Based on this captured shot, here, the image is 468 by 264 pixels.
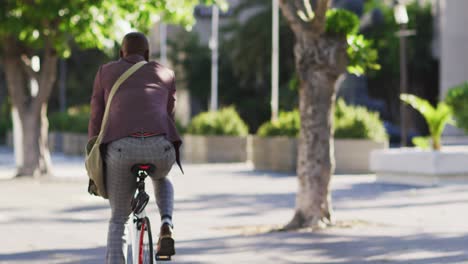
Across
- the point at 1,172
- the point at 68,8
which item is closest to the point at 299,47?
the point at 68,8

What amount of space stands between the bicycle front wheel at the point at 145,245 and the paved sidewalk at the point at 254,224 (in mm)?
2988

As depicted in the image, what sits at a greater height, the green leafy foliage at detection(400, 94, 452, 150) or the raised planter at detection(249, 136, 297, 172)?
the green leafy foliage at detection(400, 94, 452, 150)

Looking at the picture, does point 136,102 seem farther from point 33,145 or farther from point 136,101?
point 33,145

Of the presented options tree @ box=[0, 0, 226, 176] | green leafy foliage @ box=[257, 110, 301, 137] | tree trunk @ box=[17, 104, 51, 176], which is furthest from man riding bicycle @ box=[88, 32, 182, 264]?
green leafy foliage @ box=[257, 110, 301, 137]

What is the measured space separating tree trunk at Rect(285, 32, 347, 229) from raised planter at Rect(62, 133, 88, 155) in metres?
28.6

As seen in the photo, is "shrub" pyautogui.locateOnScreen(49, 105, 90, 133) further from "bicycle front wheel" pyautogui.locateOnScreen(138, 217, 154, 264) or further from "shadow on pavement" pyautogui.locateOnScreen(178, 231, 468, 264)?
"bicycle front wheel" pyautogui.locateOnScreen(138, 217, 154, 264)

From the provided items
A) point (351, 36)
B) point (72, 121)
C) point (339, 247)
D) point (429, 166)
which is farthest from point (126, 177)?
point (72, 121)

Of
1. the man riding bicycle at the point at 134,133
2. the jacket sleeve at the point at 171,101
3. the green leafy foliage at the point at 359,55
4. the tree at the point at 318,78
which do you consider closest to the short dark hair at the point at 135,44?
the man riding bicycle at the point at 134,133

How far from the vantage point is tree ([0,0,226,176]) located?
22.4 m

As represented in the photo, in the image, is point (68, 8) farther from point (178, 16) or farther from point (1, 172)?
point (1, 172)

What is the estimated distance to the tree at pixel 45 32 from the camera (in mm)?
22406

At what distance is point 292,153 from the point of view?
26938mm

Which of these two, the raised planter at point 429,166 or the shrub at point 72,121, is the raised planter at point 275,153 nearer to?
the raised planter at point 429,166

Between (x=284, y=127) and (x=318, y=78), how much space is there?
1488cm
